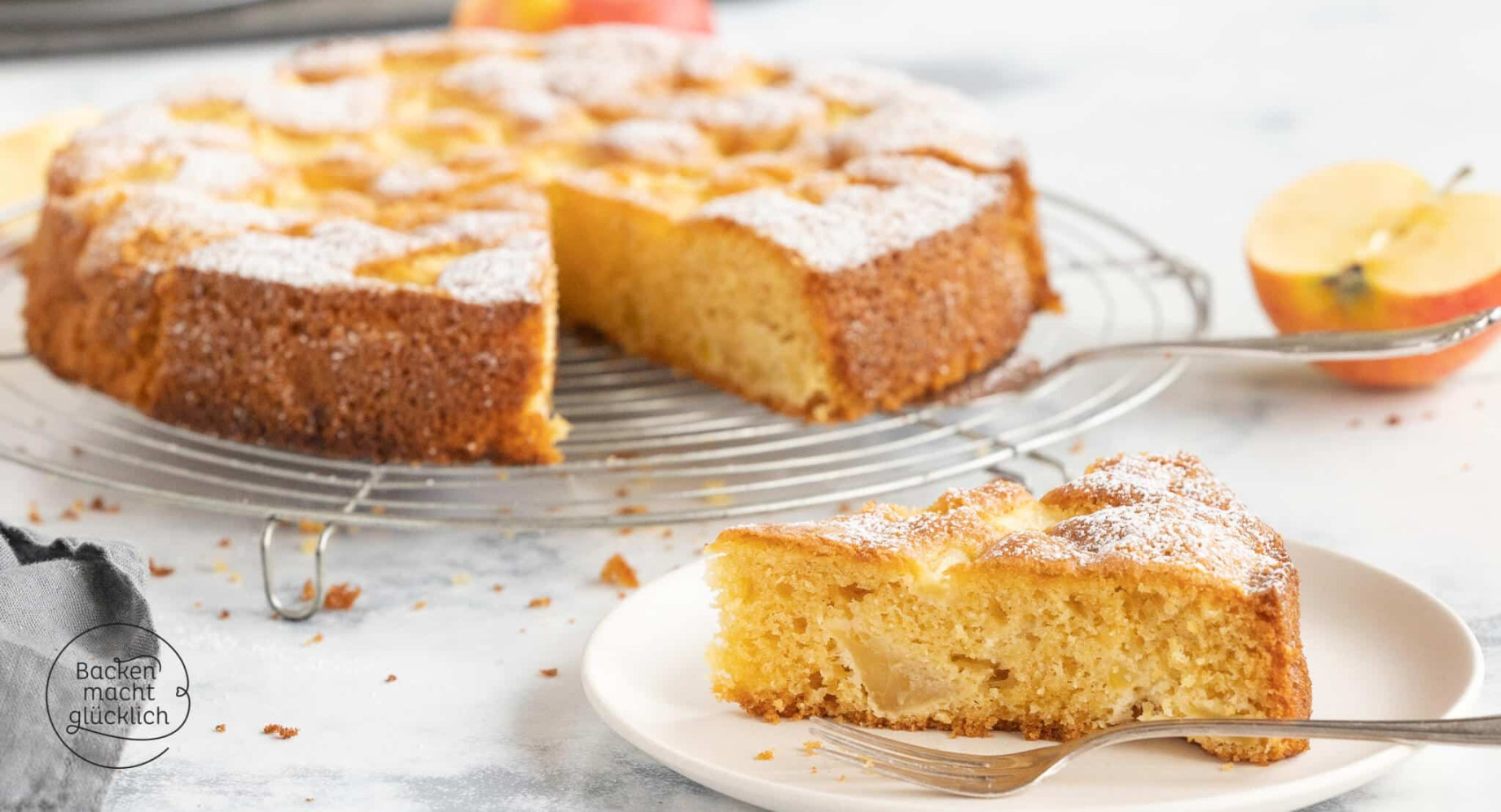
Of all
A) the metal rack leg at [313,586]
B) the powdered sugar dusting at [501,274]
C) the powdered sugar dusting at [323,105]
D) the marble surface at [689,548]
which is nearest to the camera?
the marble surface at [689,548]

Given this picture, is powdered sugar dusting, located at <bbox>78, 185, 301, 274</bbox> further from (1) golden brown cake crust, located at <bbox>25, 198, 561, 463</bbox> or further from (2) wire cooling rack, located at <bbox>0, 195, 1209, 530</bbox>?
(2) wire cooling rack, located at <bbox>0, 195, 1209, 530</bbox>

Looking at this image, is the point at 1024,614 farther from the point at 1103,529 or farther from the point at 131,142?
the point at 131,142

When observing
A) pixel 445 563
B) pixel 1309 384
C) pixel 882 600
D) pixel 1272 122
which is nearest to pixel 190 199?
pixel 445 563

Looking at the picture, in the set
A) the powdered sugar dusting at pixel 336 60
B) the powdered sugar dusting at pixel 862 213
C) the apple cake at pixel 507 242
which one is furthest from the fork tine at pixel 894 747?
the powdered sugar dusting at pixel 336 60

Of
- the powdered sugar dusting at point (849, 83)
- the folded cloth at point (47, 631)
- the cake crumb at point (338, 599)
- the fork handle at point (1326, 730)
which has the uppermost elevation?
the fork handle at point (1326, 730)

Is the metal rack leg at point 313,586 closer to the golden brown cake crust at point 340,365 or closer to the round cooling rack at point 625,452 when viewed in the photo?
the round cooling rack at point 625,452

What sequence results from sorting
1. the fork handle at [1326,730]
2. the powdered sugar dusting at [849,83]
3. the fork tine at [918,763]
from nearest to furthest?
the fork handle at [1326,730]
the fork tine at [918,763]
the powdered sugar dusting at [849,83]

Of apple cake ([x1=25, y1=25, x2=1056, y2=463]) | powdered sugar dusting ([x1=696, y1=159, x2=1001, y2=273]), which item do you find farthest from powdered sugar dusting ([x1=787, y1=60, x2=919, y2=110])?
powdered sugar dusting ([x1=696, y1=159, x2=1001, y2=273])

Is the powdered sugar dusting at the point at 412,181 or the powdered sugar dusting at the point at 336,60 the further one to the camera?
the powdered sugar dusting at the point at 336,60

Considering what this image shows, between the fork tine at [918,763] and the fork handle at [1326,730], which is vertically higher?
the fork handle at [1326,730]

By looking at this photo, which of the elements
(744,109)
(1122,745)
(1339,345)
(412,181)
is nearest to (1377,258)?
(1339,345)
